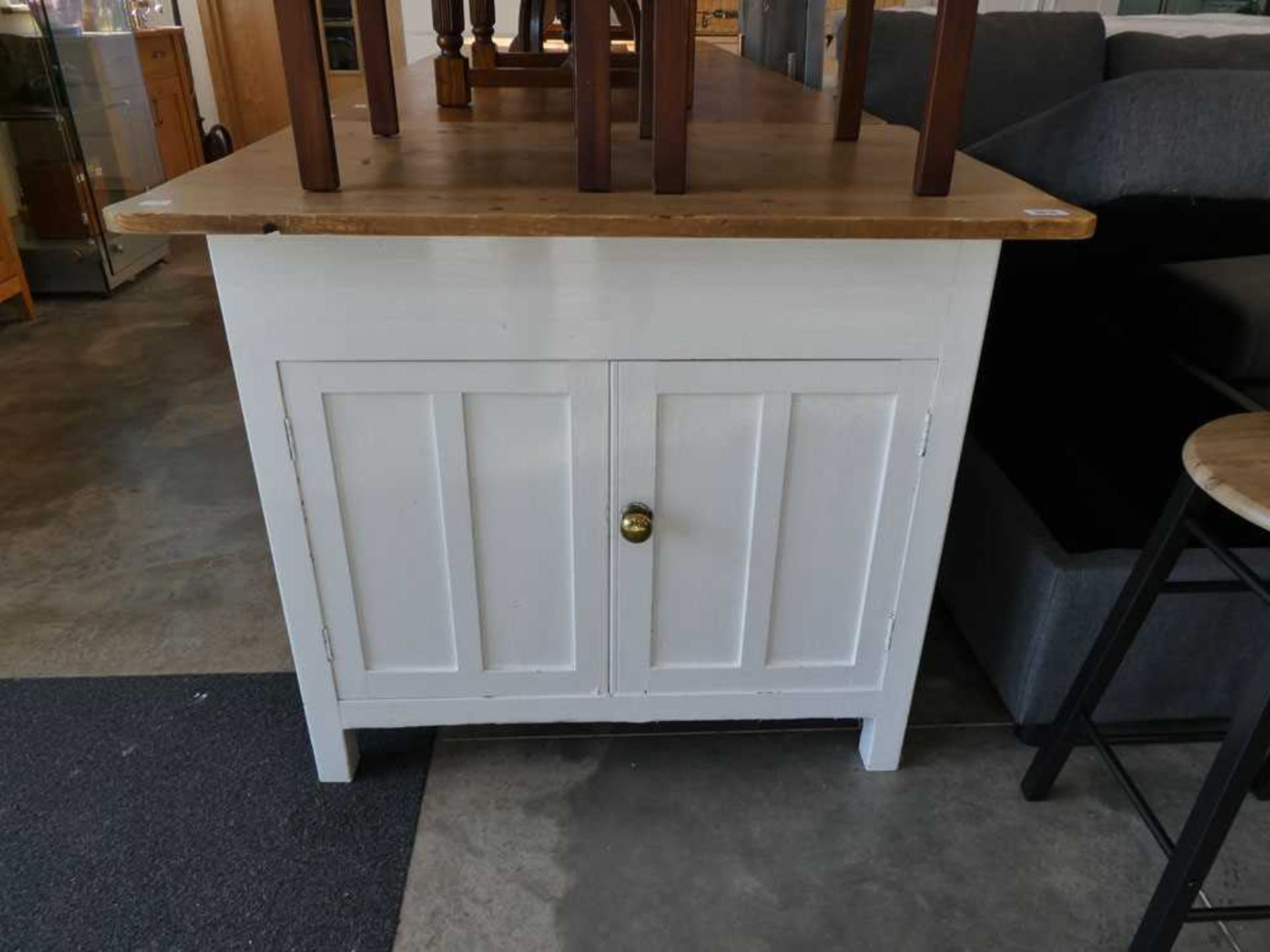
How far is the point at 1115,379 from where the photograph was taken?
4.84 feet

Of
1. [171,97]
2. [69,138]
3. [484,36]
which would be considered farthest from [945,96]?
[171,97]

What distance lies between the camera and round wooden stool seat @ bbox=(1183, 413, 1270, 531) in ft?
3.05

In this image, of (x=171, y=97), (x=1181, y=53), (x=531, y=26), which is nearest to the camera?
(x=1181, y=53)

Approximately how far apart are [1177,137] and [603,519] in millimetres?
824

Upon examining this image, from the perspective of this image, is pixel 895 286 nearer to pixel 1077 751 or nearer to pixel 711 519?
pixel 711 519

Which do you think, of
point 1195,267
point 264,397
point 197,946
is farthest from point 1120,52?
point 197,946

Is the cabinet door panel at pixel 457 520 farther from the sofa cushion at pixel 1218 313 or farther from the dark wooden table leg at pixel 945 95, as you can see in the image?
the sofa cushion at pixel 1218 313

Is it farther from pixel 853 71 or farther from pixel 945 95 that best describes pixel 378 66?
pixel 945 95

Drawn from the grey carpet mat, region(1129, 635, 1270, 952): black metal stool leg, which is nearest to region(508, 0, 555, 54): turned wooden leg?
the grey carpet mat

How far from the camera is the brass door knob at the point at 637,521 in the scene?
3.96 ft

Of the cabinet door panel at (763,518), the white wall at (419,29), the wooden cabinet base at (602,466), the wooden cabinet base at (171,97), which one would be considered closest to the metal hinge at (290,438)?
the wooden cabinet base at (602,466)

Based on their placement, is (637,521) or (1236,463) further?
(637,521)

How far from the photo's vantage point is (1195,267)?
4.83 feet

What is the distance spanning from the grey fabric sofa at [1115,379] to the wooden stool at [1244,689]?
0.13 meters
